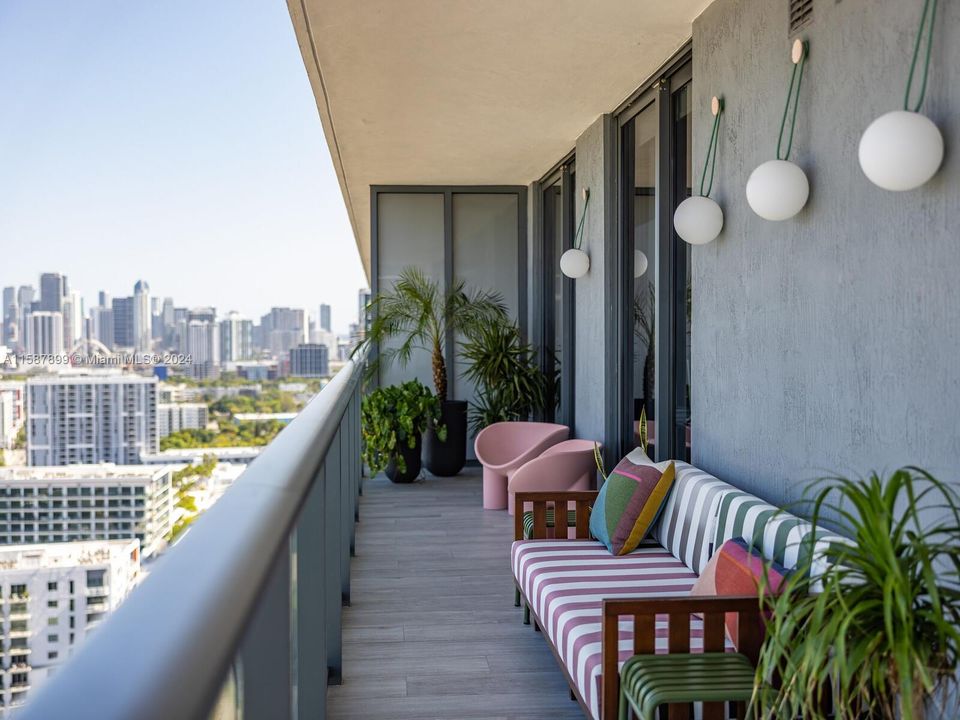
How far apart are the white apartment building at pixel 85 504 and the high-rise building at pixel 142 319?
0.60 m

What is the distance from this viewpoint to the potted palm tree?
7.66 meters

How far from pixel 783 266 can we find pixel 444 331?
17.1 feet

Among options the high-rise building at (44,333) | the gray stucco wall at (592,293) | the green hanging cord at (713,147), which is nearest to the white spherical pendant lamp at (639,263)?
the gray stucco wall at (592,293)

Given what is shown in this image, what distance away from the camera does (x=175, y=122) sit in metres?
7.76

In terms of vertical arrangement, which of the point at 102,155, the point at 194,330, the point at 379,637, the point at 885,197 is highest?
the point at 102,155

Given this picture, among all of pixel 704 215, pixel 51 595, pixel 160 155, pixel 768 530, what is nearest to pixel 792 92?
pixel 704 215

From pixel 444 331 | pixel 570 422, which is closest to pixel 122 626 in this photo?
pixel 570 422

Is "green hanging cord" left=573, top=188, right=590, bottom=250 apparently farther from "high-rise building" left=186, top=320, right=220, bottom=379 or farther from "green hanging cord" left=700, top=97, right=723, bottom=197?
"high-rise building" left=186, top=320, right=220, bottom=379

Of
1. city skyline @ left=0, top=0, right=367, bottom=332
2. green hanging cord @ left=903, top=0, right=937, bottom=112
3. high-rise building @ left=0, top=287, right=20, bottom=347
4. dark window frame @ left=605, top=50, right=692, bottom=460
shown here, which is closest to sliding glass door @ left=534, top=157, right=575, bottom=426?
dark window frame @ left=605, top=50, right=692, bottom=460

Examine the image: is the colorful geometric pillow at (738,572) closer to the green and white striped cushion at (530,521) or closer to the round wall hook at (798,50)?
the green and white striped cushion at (530,521)

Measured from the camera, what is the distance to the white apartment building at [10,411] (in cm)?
190

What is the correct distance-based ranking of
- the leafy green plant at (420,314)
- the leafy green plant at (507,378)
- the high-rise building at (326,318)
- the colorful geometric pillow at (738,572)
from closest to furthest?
1. the colorful geometric pillow at (738,572)
2. the high-rise building at (326,318)
3. the leafy green plant at (507,378)
4. the leafy green plant at (420,314)

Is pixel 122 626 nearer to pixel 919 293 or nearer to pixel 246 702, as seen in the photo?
pixel 246 702

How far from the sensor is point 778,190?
113 inches
